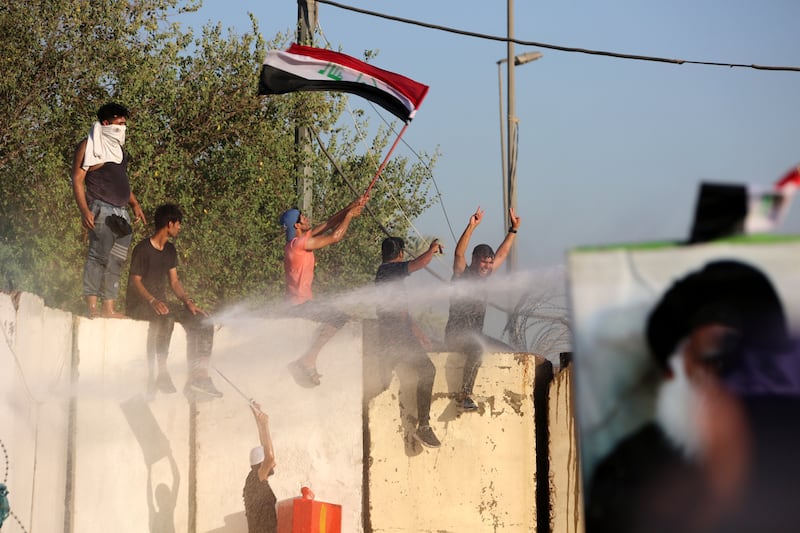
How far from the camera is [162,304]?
372 inches

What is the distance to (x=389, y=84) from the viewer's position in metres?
12.3

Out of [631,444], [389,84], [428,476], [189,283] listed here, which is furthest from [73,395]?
[189,283]

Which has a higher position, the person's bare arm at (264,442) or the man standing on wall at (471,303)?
the man standing on wall at (471,303)

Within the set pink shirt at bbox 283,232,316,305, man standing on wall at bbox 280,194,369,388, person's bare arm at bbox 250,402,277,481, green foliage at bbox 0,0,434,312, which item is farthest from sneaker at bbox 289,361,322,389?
green foliage at bbox 0,0,434,312

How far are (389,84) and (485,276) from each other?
129 inches

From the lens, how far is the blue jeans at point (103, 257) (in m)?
9.34

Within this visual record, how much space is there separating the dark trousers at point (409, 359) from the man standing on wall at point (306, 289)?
17.1 inches

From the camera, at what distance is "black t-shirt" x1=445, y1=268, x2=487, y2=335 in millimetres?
9789

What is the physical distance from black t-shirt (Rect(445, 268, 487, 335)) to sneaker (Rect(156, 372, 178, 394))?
2348mm

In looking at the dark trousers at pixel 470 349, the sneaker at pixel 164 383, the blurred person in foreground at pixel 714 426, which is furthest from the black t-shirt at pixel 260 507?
the blurred person in foreground at pixel 714 426

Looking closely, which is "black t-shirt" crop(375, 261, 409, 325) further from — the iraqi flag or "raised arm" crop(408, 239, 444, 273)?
the iraqi flag

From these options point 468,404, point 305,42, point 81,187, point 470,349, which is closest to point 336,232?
point 470,349

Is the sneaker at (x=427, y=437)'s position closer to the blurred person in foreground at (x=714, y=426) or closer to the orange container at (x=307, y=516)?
the orange container at (x=307, y=516)

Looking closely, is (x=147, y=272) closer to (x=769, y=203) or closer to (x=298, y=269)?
(x=298, y=269)
